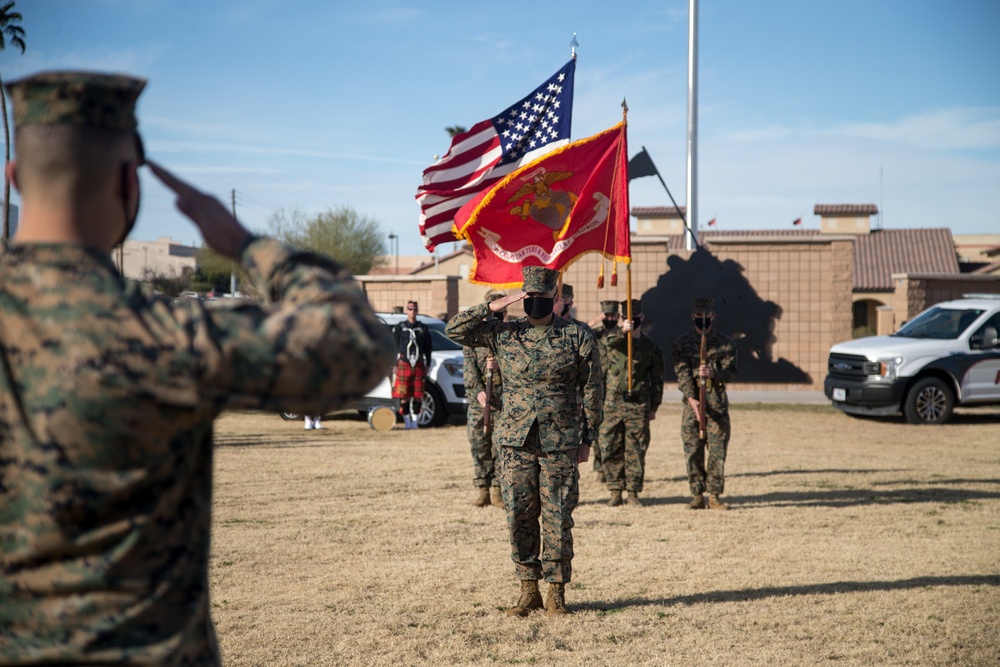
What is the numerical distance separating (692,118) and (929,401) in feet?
32.9

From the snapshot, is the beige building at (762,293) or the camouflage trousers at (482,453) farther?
→ the beige building at (762,293)

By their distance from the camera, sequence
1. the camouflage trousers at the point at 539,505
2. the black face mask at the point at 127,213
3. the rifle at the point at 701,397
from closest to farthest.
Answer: the black face mask at the point at 127,213
the camouflage trousers at the point at 539,505
the rifle at the point at 701,397

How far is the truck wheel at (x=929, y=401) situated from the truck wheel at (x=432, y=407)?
331 inches

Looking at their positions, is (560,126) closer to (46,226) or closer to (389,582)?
(389,582)

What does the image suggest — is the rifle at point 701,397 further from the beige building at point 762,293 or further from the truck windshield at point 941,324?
the beige building at point 762,293

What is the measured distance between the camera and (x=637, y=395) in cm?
A: 1084

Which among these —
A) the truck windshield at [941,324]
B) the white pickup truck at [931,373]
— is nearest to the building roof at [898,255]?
the truck windshield at [941,324]

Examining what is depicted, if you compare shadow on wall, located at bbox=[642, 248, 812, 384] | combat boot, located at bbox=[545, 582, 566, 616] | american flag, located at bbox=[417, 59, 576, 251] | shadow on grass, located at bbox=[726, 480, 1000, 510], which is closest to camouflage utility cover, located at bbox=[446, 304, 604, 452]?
combat boot, located at bbox=[545, 582, 566, 616]

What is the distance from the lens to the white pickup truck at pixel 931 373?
1777cm

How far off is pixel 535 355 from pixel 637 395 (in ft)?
13.7

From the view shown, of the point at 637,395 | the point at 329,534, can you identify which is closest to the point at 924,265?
the point at 637,395

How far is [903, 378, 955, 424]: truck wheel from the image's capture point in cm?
1791

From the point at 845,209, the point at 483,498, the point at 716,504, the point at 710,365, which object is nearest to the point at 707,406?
the point at 710,365

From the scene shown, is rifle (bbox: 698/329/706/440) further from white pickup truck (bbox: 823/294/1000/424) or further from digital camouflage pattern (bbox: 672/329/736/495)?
white pickup truck (bbox: 823/294/1000/424)
